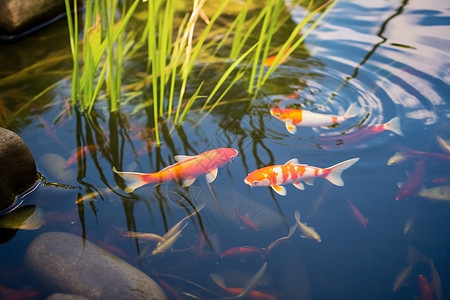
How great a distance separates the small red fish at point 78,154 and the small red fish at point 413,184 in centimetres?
175

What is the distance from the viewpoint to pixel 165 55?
99.9 inches

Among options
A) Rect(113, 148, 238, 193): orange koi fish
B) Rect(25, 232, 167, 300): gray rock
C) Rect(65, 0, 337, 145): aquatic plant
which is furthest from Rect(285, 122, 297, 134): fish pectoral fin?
Rect(25, 232, 167, 300): gray rock

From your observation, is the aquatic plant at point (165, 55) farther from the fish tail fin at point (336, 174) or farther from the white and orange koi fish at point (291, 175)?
the fish tail fin at point (336, 174)

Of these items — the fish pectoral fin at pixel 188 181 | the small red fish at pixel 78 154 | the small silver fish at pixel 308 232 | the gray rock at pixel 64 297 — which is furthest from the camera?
Result: the small red fish at pixel 78 154

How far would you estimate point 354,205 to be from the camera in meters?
2.36

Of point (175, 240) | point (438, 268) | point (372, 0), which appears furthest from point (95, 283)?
point (372, 0)

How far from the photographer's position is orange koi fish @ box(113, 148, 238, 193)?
2.44 meters

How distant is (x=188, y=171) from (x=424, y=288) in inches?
48.7

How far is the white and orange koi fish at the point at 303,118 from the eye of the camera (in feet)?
9.16

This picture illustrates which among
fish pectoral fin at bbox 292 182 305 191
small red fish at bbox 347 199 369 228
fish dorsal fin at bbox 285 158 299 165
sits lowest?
small red fish at bbox 347 199 369 228

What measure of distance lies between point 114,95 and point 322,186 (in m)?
1.36

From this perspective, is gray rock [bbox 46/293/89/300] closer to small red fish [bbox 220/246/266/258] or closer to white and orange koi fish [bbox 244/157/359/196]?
small red fish [bbox 220/246/266/258]

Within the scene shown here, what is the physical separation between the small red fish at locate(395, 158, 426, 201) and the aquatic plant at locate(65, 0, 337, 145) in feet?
3.24

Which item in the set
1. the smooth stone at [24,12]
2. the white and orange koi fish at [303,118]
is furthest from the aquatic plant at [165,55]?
the smooth stone at [24,12]
